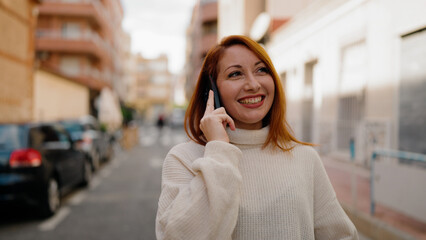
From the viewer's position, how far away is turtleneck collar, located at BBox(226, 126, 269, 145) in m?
1.74

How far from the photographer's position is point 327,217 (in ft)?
5.73

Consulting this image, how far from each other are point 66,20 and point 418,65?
1362 inches

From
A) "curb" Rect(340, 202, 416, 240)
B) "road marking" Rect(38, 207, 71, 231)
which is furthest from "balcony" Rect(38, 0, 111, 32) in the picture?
"curb" Rect(340, 202, 416, 240)

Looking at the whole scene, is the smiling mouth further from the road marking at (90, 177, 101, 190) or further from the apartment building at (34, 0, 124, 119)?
the apartment building at (34, 0, 124, 119)

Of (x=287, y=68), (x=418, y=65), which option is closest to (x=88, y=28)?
(x=287, y=68)

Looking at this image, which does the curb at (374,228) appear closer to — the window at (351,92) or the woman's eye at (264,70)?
the woman's eye at (264,70)

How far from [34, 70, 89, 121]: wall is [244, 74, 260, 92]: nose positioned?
1830 centimetres

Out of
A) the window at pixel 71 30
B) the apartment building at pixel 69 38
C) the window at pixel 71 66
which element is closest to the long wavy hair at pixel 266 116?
the apartment building at pixel 69 38

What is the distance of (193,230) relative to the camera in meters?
1.44

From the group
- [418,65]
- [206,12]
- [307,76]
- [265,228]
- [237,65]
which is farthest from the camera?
[206,12]

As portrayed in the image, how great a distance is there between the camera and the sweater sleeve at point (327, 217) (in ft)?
5.68

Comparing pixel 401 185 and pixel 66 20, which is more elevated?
pixel 66 20

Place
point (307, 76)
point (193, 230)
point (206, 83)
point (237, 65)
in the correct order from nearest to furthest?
point (193, 230) → point (237, 65) → point (206, 83) → point (307, 76)

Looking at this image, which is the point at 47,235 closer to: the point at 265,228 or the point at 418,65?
the point at 265,228
